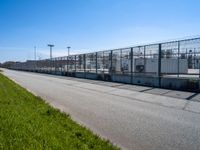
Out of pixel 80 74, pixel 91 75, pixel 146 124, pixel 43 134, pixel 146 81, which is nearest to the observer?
pixel 43 134

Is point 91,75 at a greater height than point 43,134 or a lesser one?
greater

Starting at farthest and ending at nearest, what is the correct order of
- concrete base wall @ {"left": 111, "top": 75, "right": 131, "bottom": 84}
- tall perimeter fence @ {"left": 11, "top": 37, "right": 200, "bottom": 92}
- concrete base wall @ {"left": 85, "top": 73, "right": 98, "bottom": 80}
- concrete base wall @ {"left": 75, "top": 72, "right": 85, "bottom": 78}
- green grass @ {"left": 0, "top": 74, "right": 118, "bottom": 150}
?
concrete base wall @ {"left": 75, "top": 72, "right": 85, "bottom": 78}, concrete base wall @ {"left": 85, "top": 73, "right": 98, "bottom": 80}, concrete base wall @ {"left": 111, "top": 75, "right": 131, "bottom": 84}, tall perimeter fence @ {"left": 11, "top": 37, "right": 200, "bottom": 92}, green grass @ {"left": 0, "top": 74, "right": 118, "bottom": 150}

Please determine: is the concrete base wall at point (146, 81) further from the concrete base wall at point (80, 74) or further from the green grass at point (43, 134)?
the concrete base wall at point (80, 74)

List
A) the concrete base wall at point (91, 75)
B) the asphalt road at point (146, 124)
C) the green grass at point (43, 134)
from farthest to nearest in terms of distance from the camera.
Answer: the concrete base wall at point (91, 75)
the asphalt road at point (146, 124)
the green grass at point (43, 134)

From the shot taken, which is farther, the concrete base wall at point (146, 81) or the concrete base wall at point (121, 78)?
the concrete base wall at point (121, 78)

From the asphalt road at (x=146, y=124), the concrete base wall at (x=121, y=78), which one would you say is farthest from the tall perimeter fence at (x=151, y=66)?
the asphalt road at (x=146, y=124)

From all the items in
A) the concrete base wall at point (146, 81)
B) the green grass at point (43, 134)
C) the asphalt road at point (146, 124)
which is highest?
the concrete base wall at point (146, 81)

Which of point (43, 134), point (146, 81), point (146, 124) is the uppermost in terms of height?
point (146, 81)

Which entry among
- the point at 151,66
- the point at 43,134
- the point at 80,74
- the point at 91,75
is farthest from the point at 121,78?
the point at 43,134

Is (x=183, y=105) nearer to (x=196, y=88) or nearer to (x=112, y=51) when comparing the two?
(x=196, y=88)

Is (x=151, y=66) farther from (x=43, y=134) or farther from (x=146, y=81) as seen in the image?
(x=43, y=134)

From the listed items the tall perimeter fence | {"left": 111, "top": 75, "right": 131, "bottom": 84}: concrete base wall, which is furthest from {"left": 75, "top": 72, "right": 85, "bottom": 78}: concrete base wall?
{"left": 111, "top": 75, "right": 131, "bottom": 84}: concrete base wall

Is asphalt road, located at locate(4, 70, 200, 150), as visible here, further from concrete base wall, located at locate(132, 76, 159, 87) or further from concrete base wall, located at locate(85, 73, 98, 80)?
concrete base wall, located at locate(85, 73, 98, 80)

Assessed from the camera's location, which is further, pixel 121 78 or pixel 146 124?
pixel 121 78
